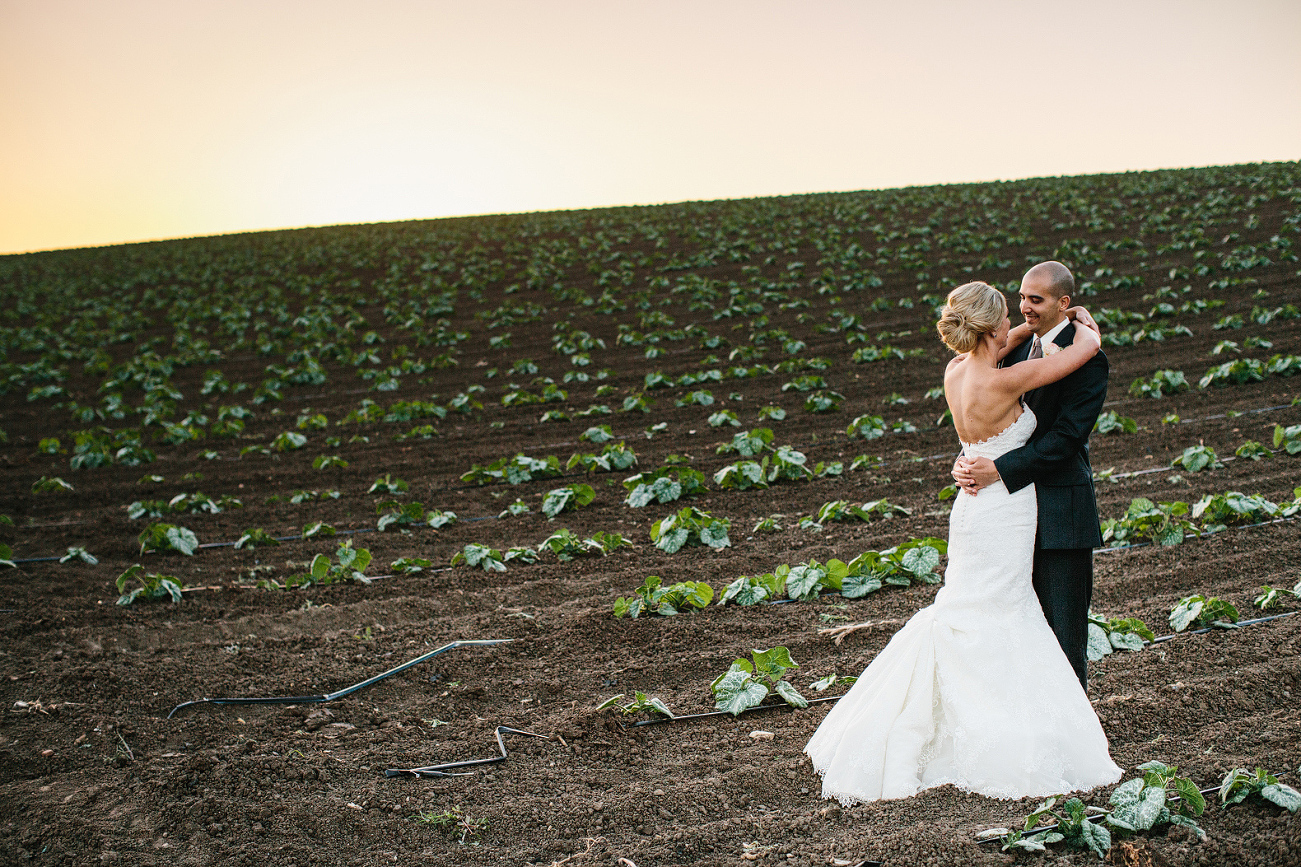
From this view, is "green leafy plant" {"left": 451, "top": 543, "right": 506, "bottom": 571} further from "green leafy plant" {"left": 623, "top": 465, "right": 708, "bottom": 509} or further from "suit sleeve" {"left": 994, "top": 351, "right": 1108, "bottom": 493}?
"suit sleeve" {"left": 994, "top": 351, "right": 1108, "bottom": 493}

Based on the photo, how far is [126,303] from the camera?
98.8ft

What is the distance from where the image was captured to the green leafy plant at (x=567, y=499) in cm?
887

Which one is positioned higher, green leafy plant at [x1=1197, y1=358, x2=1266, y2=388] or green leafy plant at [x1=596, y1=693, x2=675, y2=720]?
green leafy plant at [x1=1197, y1=358, x2=1266, y2=388]

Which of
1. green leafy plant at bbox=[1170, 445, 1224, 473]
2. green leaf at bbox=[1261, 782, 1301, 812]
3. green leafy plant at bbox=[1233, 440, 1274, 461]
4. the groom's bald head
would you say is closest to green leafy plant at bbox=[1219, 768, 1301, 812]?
green leaf at bbox=[1261, 782, 1301, 812]

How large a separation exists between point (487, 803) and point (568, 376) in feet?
39.0

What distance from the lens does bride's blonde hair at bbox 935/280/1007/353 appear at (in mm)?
3639

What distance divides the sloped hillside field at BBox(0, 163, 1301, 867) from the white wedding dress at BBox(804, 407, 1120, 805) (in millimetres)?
125

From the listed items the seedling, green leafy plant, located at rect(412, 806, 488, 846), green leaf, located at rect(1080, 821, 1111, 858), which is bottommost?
green leafy plant, located at rect(412, 806, 488, 846)

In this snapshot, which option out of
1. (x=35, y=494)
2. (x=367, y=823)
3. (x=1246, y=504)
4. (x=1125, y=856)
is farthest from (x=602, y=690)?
(x=35, y=494)

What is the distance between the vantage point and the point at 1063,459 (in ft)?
12.0

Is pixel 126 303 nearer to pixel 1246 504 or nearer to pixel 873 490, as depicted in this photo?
pixel 873 490

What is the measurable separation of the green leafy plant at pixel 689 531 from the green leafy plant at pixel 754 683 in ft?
7.83

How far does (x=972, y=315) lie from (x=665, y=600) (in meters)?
3.21

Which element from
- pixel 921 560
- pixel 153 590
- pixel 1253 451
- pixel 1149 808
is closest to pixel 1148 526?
pixel 921 560
